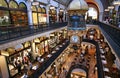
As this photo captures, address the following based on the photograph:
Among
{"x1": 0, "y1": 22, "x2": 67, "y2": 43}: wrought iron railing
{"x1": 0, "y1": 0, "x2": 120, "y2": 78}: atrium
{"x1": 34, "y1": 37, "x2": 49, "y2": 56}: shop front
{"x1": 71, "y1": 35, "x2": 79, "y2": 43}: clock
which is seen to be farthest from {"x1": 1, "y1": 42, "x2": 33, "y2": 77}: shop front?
{"x1": 71, "y1": 35, "x2": 79, "y2": 43}: clock

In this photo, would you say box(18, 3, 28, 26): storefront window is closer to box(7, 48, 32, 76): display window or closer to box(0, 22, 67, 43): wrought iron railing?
box(0, 22, 67, 43): wrought iron railing

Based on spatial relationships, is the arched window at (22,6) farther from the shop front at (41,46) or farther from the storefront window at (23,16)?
the shop front at (41,46)

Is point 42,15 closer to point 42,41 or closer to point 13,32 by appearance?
point 42,41

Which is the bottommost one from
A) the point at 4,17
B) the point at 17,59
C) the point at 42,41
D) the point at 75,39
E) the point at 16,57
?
the point at 17,59

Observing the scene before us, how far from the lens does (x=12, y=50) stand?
10.5 m

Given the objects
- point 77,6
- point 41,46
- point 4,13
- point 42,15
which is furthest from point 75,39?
point 42,15

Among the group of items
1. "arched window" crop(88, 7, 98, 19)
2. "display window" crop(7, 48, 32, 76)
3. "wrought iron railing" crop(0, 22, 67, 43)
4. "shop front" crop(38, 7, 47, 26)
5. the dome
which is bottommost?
"display window" crop(7, 48, 32, 76)

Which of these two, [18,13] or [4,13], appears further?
[18,13]

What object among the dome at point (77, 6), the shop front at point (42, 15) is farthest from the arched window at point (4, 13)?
the dome at point (77, 6)

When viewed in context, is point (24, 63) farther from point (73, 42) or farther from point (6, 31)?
point (73, 42)

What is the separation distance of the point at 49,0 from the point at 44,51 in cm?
783

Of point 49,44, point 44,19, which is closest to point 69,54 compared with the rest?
point 49,44

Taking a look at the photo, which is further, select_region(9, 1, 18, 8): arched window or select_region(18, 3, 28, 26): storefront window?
select_region(18, 3, 28, 26): storefront window

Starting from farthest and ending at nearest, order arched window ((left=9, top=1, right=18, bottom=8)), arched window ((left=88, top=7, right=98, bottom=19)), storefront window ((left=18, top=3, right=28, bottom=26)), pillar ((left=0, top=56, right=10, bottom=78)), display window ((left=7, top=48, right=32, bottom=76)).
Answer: arched window ((left=88, top=7, right=98, bottom=19)), storefront window ((left=18, top=3, right=28, bottom=26)), arched window ((left=9, top=1, right=18, bottom=8)), display window ((left=7, top=48, right=32, bottom=76)), pillar ((left=0, top=56, right=10, bottom=78))
